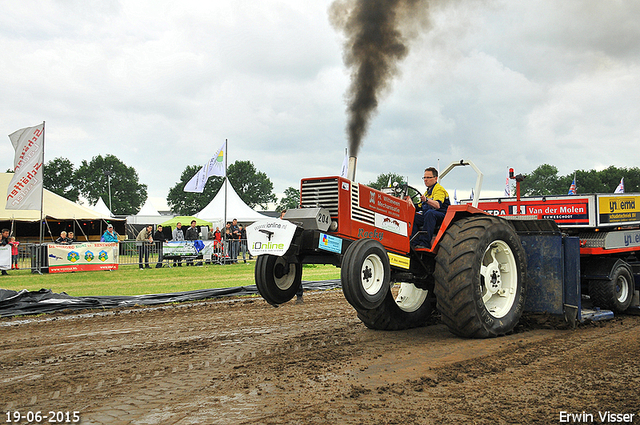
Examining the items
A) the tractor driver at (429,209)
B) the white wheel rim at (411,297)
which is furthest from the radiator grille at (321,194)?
the white wheel rim at (411,297)

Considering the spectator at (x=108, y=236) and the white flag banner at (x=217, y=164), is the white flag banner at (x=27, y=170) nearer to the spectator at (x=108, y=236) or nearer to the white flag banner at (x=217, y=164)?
the spectator at (x=108, y=236)

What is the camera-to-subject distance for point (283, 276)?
18.5 ft

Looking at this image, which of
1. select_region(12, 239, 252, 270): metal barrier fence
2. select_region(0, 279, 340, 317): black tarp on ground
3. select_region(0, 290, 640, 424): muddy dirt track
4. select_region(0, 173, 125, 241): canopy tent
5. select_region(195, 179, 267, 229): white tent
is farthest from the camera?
select_region(195, 179, 267, 229): white tent

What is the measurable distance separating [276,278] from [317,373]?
1.46 metres

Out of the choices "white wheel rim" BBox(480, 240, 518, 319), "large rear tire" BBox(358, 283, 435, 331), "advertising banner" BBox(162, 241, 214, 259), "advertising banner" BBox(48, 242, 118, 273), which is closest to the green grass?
"advertising banner" BBox(48, 242, 118, 273)

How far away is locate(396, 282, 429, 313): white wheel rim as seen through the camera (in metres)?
6.83

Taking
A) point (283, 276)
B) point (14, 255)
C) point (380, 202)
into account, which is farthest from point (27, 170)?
point (380, 202)

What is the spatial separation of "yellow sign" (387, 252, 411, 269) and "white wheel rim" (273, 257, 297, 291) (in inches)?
42.2

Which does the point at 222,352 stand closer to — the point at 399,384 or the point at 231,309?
the point at 399,384

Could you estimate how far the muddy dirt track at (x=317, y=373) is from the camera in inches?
133

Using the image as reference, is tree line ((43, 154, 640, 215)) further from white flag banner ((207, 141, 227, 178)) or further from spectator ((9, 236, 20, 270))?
spectator ((9, 236, 20, 270))

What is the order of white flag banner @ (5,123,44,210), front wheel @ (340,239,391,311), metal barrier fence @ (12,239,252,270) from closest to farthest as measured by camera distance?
front wheel @ (340,239,391,311) → metal barrier fence @ (12,239,252,270) → white flag banner @ (5,123,44,210)

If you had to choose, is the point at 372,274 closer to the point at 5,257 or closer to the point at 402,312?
the point at 402,312

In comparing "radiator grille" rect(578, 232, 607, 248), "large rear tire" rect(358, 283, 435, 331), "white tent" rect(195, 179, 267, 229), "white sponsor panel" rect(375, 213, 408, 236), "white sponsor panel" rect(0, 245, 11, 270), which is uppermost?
"white tent" rect(195, 179, 267, 229)
